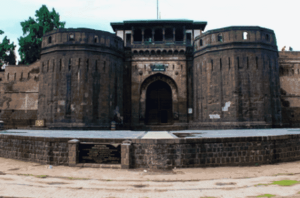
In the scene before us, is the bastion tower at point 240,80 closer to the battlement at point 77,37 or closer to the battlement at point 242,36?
the battlement at point 242,36

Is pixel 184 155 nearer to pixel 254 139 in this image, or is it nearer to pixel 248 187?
pixel 248 187

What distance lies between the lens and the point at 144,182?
6602mm

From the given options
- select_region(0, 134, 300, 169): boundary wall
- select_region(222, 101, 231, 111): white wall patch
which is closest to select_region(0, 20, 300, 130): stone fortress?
select_region(222, 101, 231, 111): white wall patch

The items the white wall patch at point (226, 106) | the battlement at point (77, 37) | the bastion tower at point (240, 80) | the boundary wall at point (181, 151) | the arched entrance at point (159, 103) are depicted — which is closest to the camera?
the boundary wall at point (181, 151)

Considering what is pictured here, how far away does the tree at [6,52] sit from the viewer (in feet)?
106

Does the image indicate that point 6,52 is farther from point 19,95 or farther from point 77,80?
point 77,80

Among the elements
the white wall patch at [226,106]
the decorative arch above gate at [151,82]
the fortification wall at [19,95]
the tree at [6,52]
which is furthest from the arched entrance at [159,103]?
the tree at [6,52]

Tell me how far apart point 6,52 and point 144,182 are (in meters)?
36.1

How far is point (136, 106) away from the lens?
24.7 meters

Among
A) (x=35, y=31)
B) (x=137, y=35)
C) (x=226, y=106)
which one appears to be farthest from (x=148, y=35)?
(x=35, y=31)

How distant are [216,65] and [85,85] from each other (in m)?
13.9

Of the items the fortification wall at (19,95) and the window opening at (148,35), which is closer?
the fortification wall at (19,95)

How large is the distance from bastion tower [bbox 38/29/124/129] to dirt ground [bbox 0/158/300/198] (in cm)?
1235

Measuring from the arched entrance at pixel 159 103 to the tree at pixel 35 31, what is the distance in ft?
62.2
